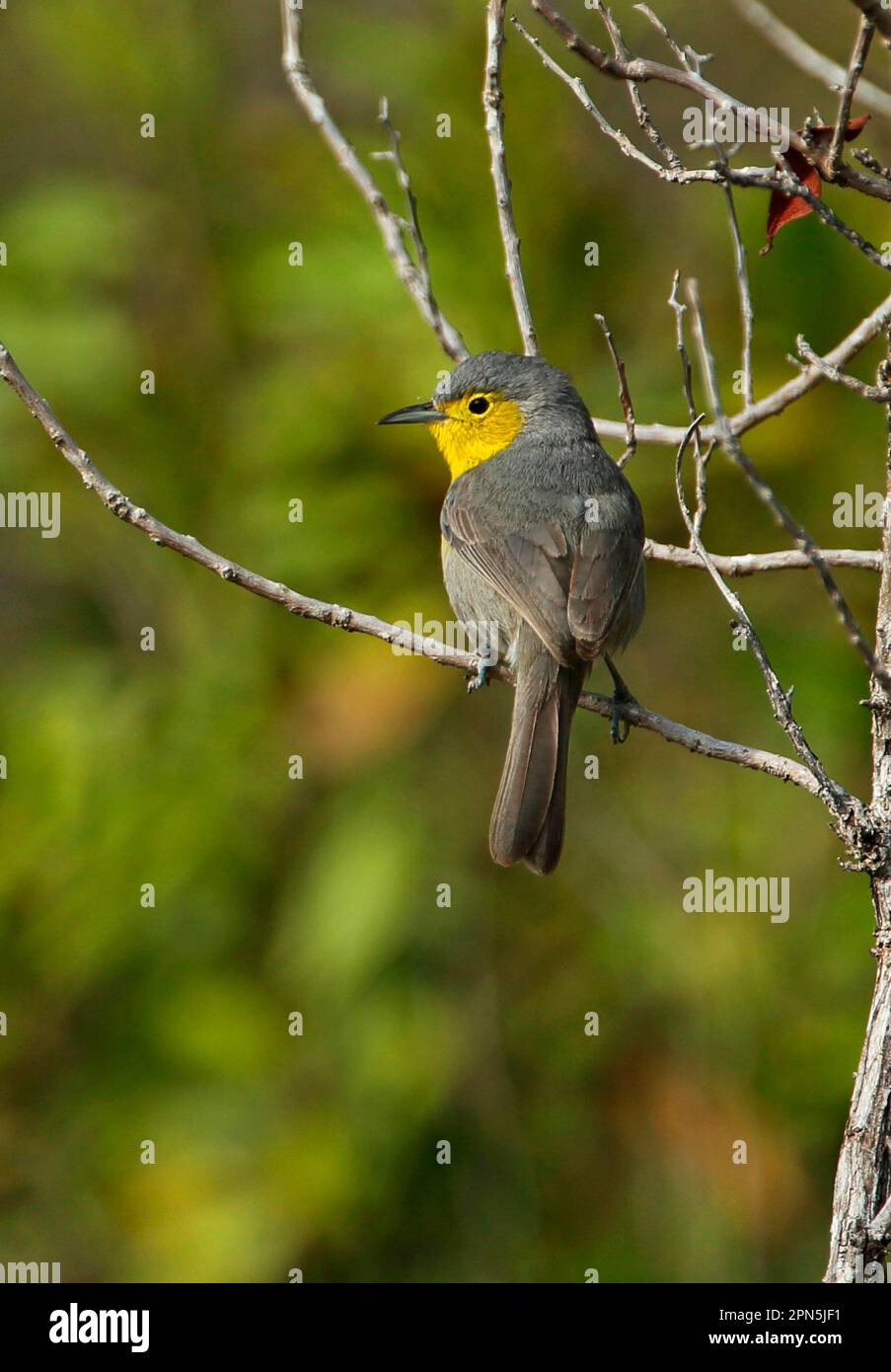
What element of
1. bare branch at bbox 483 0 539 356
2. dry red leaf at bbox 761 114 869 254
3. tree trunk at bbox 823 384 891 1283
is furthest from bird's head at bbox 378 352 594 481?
tree trunk at bbox 823 384 891 1283

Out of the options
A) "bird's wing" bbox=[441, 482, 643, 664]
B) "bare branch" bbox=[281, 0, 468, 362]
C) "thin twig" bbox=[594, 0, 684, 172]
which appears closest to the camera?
"thin twig" bbox=[594, 0, 684, 172]

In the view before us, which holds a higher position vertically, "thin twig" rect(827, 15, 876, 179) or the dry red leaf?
the dry red leaf

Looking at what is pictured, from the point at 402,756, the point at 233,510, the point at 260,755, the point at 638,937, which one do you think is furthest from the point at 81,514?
the point at 638,937

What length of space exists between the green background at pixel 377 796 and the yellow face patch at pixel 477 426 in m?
0.34

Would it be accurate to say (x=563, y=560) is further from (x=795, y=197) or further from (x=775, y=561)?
(x=795, y=197)

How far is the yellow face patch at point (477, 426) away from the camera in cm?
538

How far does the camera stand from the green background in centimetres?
567

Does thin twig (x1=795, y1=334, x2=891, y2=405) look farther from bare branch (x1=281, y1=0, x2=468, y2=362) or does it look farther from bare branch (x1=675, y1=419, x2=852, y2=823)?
bare branch (x1=281, y1=0, x2=468, y2=362)

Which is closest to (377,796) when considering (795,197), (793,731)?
(793,731)

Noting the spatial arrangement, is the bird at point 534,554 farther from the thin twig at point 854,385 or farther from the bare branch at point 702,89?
the bare branch at point 702,89

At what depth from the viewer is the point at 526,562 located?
4.85 metres

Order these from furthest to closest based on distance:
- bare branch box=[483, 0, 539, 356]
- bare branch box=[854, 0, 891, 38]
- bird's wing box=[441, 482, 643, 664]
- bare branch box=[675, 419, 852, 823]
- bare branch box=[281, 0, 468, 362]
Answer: bird's wing box=[441, 482, 643, 664], bare branch box=[281, 0, 468, 362], bare branch box=[483, 0, 539, 356], bare branch box=[675, 419, 852, 823], bare branch box=[854, 0, 891, 38]

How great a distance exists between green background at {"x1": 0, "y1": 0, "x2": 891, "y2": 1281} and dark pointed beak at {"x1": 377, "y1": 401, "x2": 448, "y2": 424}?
355mm

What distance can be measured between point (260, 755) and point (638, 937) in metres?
1.70
